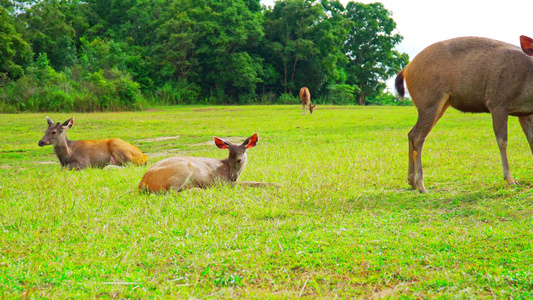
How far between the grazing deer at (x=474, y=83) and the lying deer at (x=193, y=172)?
84.8 inches

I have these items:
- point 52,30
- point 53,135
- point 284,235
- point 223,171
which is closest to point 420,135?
point 223,171

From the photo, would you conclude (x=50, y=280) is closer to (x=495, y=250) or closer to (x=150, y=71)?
(x=495, y=250)

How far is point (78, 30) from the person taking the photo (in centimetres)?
4978

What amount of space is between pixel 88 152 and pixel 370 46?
162ft

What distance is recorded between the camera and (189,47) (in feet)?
132

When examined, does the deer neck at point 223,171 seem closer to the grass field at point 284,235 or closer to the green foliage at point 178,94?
the grass field at point 284,235

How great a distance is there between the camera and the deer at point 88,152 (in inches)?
374

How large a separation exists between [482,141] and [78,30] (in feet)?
154

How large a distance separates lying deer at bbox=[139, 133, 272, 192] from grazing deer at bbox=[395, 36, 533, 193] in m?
2.15

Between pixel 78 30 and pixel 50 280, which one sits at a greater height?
pixel 78 30

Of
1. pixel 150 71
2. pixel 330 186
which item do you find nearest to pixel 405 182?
pixel 330 186

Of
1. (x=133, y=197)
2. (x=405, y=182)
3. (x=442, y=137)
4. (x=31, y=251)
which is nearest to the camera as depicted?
(x=31, y=251)

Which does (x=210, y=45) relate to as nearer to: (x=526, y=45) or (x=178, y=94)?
(x=178, y=94)

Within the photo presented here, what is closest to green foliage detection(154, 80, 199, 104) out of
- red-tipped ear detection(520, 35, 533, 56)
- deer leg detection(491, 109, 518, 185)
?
deer leg detection(491, 109, 518, 185)
